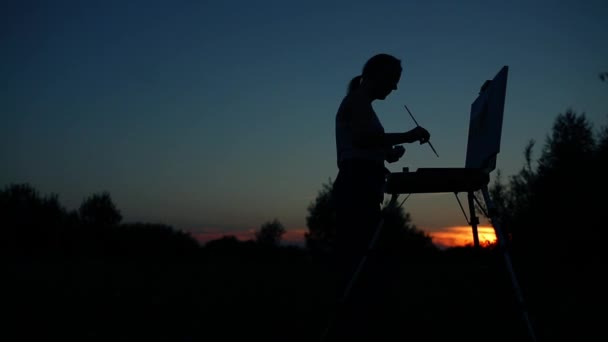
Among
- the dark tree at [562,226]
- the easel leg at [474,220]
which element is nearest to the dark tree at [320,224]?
the dark tree at [562,226]

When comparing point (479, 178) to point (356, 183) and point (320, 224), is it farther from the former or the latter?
→ point (320, 224)

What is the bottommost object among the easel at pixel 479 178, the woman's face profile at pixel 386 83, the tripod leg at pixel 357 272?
the tripod leg at pixel 357 272

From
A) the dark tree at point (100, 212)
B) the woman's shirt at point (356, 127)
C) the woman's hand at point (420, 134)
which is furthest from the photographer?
the dark tree at point (100, 212)

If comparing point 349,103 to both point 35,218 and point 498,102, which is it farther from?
point 35,218

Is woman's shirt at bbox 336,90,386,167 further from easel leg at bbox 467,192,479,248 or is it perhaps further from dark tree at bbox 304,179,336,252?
dark tree at bbox 304,179,336,252

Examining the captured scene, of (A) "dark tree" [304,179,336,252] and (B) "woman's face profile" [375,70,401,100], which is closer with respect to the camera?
(B) "woman's face profile" [375,70,401,100]

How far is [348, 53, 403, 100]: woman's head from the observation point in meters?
4.00

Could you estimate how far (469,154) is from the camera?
441 cm

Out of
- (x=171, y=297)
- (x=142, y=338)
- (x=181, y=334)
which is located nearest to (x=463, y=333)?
(x=181, y=334)

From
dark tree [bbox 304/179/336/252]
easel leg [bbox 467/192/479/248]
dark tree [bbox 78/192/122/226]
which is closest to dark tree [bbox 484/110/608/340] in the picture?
easel leg [bbox 467/192/479/248]

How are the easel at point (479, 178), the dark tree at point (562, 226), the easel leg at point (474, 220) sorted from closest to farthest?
the easel at point (479, 178)
the easel leg at point (474, 220)
the dark tree at point (562, 226)

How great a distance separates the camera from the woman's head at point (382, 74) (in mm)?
4000

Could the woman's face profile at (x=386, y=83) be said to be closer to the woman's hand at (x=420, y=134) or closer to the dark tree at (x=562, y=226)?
the woman's hand at (x=420, y=134)

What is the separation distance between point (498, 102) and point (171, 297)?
17.7 ft
